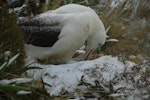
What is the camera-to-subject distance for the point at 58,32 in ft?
18.3

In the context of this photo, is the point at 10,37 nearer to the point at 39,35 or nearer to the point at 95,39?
the point at 39,35

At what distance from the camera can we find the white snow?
507 centimetres

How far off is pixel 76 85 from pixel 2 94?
90cm

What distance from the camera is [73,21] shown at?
552cm

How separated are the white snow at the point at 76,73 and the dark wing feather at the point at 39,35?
12.2 inches

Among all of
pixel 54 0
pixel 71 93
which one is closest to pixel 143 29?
pixel 54 0

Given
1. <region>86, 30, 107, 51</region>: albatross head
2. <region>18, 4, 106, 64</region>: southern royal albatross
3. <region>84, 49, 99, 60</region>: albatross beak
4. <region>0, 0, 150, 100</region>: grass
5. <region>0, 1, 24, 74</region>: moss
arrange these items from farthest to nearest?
Result: <region>84, 49, 99, 60</region>: albatross beak
<region>86, 30, 107, 51</region>: albatross head
<region>18, 4, 106, 64</region>: southern royal albatross
<region>0, 1, 24, 74</region>: moss
<region>0, 0, 150, 100</region>: grass

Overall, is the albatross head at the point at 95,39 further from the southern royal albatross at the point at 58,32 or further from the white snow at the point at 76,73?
the white snow at the point at 76,73

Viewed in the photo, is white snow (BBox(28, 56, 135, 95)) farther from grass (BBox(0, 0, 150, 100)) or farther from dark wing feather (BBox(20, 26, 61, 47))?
dark wing feather (BBox(20, 26, 61, 47))

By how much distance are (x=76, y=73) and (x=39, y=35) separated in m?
0.64

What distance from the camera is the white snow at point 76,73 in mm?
5066

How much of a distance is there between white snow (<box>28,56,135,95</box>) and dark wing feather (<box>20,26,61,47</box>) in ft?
1.01

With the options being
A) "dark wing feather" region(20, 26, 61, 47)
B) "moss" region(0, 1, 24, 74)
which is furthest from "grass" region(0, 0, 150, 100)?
"dark wing feather" region(20, 26, 61, 47)

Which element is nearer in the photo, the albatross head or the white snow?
the white snow
